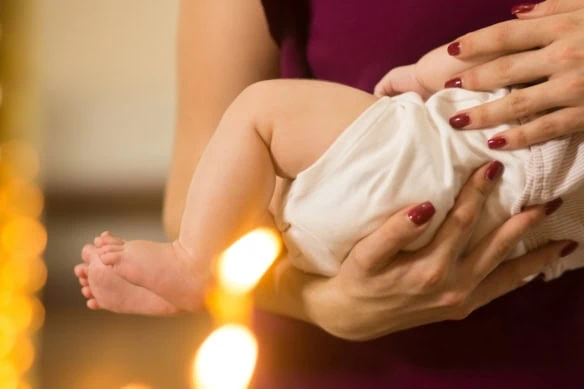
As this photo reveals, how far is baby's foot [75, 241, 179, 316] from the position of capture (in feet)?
1.68

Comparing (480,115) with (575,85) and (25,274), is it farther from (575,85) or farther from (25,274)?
(25,274)

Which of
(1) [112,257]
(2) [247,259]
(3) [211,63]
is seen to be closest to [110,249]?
(1) [112,257]

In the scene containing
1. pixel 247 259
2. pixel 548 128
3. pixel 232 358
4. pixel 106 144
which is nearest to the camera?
pixel 548 128

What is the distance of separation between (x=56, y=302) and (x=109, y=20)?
1.44 ft

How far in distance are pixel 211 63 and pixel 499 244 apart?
1.05ft

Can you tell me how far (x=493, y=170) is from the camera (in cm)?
44

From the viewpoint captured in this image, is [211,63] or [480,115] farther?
[211,63]

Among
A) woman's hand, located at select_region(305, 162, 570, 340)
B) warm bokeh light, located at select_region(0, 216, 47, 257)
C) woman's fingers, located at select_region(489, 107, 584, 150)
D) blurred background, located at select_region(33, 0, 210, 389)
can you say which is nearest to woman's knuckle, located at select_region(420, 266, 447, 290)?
woman's hand, located at select_region(305, 162, 570, 340)

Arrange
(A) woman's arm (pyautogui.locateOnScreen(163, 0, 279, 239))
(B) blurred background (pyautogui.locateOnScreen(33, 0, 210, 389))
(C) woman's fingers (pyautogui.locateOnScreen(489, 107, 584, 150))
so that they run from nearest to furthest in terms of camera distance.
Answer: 1. (C) woman's fingers (pyautogui.locateOnScreen(489, 107, 584, 150))
2. (A) woman's arm (pyautogui.locateOnScreen(163, 0, 279, 239))
3. (B) blurred background (pyautogui.locateOnScreen(33, 0, 210, 389))

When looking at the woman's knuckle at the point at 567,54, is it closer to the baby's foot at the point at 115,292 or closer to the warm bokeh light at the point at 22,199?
the baby's foot at the point at 115,292

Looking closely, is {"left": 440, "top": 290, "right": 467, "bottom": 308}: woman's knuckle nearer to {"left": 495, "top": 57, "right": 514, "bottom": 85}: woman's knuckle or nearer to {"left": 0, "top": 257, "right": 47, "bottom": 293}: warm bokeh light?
{"left": 495, "top": 57, "right": 514, "bottom": 85}: woman's knuckle

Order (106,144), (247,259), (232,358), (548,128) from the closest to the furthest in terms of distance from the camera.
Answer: (548,128) → (247,259) → (232,358) → (106,144)

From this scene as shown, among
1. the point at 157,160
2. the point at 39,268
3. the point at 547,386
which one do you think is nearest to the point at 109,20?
the point at 157,160

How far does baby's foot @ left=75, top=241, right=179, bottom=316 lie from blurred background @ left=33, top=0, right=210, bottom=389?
0.41 metres
